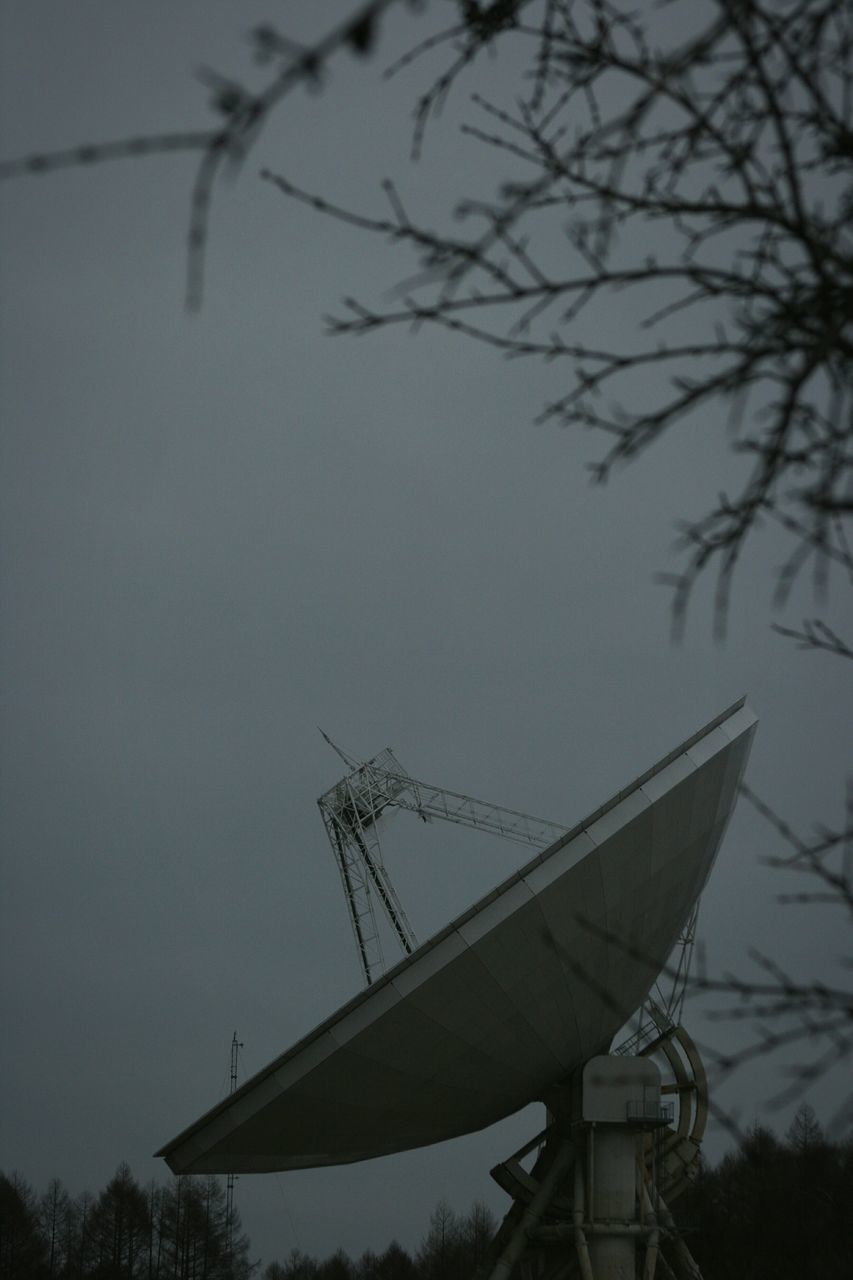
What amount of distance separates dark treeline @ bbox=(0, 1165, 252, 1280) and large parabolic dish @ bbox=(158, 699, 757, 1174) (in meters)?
43.2

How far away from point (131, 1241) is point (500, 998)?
49.3m

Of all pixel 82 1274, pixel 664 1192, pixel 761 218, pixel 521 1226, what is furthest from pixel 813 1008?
pixel 82 1274

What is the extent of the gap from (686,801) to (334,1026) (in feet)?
15.4

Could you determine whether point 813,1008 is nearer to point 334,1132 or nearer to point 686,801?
A: point 686,801

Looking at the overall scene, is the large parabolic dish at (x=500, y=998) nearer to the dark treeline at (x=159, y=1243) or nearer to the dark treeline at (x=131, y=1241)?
the dark treeline at (x=159, y=1243)

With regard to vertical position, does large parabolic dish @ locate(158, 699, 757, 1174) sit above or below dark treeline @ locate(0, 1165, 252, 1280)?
below

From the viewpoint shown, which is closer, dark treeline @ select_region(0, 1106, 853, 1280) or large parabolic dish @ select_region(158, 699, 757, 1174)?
large parabolic dish @ select_region(158, 699, 757, 1174)

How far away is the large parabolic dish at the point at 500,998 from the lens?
14.3 metres

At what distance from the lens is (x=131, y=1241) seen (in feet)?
188

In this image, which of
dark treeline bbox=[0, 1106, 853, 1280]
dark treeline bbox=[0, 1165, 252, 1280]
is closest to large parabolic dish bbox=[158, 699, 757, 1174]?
dark treeline bbox=[0, 1106, 853, 1280]

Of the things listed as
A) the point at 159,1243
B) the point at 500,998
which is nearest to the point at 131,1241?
the point at 159,1243

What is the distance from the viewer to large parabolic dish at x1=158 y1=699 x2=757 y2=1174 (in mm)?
14320

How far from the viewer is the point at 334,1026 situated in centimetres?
1479

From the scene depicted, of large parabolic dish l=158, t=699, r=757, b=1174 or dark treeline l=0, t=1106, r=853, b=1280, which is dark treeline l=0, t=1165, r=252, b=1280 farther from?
large parabolic dish l=158, t=699, r=757, b=1174
